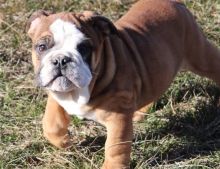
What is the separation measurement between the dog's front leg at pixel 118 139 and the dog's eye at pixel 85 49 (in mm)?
347

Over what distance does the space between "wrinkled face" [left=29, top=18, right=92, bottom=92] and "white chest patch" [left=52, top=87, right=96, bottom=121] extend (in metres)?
0.13

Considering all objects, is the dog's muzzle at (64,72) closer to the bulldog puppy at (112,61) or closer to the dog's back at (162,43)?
the bulldog puppy at (112,61)

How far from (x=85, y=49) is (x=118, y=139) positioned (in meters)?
0.51

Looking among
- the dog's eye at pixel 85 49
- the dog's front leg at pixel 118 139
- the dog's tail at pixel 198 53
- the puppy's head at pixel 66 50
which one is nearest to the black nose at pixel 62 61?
the puppy's head at pixel 66 50

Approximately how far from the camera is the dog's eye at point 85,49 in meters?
2.92

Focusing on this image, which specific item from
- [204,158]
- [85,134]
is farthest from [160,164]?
[85,134]

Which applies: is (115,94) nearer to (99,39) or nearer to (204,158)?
(99,39)

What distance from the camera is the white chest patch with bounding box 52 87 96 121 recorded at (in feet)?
10.1

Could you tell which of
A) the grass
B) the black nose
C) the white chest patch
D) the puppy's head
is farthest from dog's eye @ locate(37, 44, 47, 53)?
the grass

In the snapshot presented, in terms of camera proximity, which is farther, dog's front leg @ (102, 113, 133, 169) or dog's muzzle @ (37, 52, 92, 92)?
dog's front leg @ (102, 113, 133, 169)

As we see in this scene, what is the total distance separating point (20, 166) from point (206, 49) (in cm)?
133

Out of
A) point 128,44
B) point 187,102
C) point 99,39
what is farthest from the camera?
point 187,102

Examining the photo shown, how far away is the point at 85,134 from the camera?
3686 millimetres

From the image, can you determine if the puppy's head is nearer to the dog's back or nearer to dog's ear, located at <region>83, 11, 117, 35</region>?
dog's ear, located at <region>83, 11, 117, 35</region>
